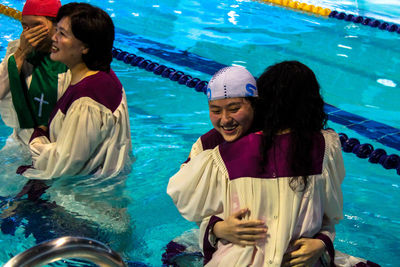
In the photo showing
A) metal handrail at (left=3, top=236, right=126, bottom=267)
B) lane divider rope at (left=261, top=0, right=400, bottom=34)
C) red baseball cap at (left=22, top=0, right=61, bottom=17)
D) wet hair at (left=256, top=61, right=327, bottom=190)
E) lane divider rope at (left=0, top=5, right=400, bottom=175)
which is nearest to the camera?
metal handrail at (left=3, top=236, right=126, bottom=267)

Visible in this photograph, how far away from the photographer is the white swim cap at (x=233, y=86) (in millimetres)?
2562

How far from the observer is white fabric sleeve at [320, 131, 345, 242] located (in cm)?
257

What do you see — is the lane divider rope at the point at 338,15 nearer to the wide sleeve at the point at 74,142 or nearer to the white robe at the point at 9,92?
the white robe at the point at 9,92

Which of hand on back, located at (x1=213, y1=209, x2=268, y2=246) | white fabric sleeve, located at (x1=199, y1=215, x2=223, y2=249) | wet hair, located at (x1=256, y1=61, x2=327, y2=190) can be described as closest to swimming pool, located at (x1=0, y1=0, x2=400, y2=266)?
white fabric sleeve, located at (x1=199, y1=215, x2=223, y2=249)

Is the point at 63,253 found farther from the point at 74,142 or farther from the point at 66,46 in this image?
the point at 66,46

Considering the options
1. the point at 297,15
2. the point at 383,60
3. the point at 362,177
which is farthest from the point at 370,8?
the point at 362,177

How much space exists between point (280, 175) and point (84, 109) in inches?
56.6

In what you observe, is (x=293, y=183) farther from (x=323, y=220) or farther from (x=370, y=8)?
(x=370, y=8)

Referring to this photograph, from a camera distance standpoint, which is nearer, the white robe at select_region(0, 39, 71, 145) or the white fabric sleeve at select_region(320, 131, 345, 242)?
the white fabric sleeve at select_region(320, 131, 345, 242)

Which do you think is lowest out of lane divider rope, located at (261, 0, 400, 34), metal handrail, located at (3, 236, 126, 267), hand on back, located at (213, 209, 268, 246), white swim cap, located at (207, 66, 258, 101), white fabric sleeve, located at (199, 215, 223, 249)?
white fabric sleeve, located at (199, 215, 223, 249)

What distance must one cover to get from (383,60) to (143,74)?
3960 mm

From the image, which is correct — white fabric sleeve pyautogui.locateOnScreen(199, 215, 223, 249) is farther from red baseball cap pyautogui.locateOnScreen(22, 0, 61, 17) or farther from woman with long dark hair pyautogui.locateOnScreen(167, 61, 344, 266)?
red baseball cap pyautogui.locateOnScreen(22, 0, 61, 17)

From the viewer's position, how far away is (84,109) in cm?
335

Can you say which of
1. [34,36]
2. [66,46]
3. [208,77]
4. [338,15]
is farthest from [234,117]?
[338,15]
